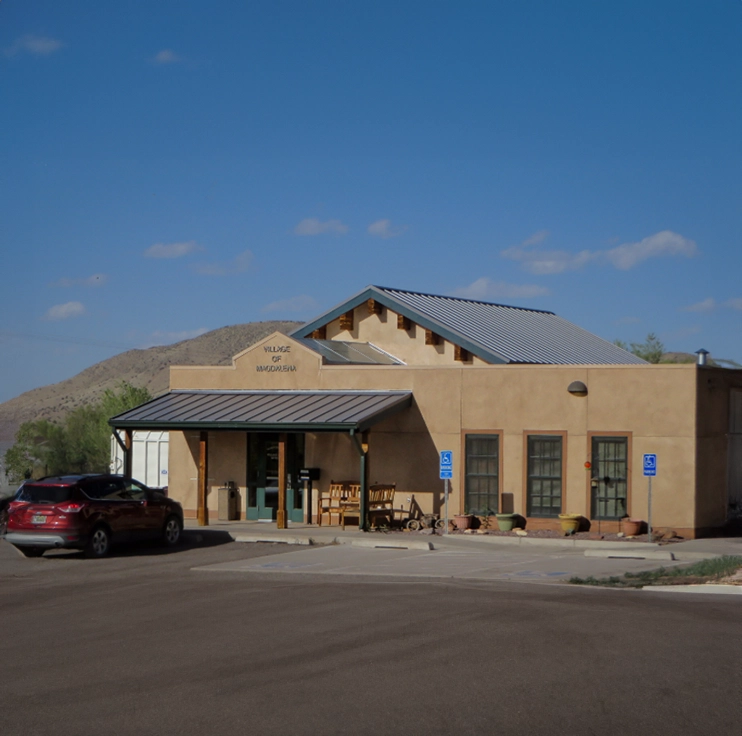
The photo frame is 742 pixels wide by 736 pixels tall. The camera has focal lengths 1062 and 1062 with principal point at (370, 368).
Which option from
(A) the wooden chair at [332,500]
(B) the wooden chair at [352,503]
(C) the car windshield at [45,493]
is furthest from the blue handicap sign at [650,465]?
(C) the car windshield at [45,493]

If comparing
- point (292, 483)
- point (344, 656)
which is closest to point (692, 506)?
point (292, 483)

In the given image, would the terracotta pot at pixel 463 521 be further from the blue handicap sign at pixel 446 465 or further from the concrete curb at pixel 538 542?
the blue handicap sign at pixel 446 465

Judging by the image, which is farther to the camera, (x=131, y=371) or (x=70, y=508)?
(x=131, y=371)

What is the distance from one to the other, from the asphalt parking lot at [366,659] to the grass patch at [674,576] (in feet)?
2.51

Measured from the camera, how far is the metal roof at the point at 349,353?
29000 mm

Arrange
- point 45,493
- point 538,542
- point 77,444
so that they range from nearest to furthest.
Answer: point 45,493 → point 538,542 → point 77,444

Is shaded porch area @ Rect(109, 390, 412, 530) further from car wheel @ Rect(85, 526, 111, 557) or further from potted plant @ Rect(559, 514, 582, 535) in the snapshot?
car wheel @ Rect(85, 526, 111, 557)

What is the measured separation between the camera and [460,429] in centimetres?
2586

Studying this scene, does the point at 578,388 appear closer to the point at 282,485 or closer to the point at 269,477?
the point at 282,485

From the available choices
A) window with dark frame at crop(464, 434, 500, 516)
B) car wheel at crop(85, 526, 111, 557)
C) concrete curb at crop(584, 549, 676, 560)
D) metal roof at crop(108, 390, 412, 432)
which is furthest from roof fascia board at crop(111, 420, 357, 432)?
concrete curb at crop(584, 549, 676, 560)

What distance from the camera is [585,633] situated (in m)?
11.8

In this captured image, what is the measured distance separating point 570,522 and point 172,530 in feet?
29.2

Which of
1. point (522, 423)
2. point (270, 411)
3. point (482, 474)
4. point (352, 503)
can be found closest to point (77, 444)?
point (270, 411)

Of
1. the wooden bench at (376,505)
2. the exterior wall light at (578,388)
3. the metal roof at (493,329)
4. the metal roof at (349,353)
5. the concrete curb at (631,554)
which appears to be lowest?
the concrete curb at (631,554)
